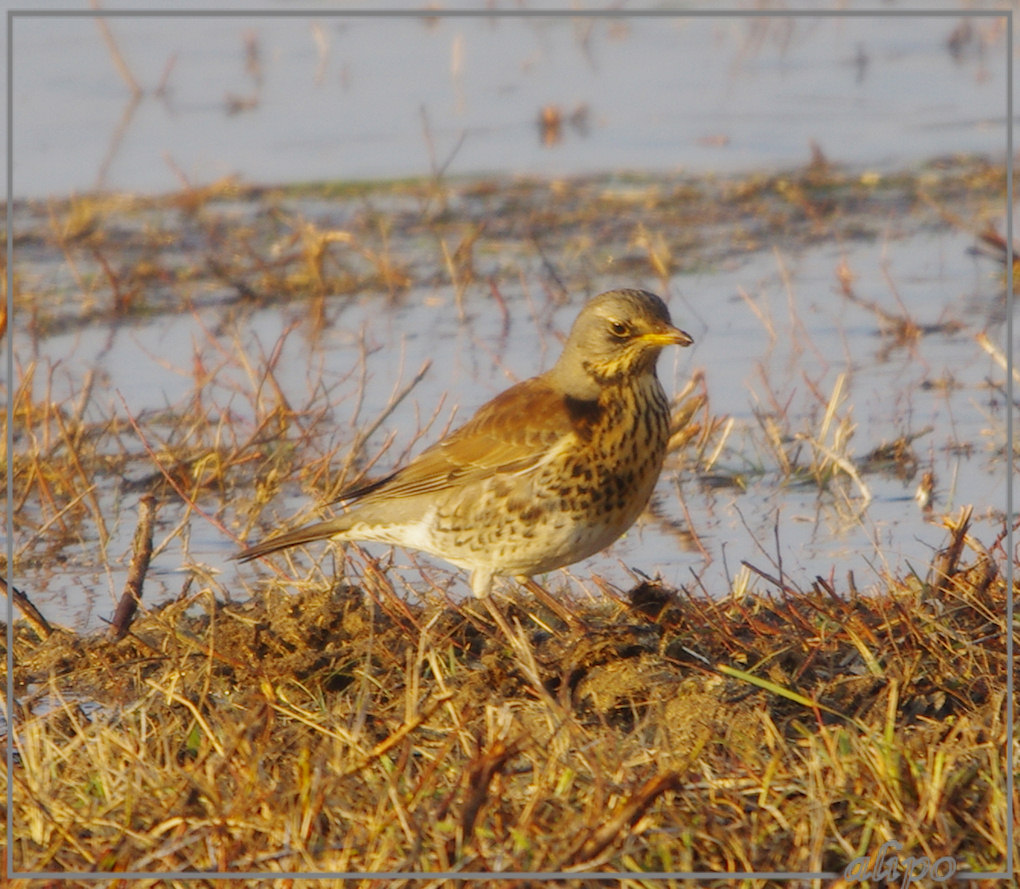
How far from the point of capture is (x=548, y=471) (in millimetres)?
5148

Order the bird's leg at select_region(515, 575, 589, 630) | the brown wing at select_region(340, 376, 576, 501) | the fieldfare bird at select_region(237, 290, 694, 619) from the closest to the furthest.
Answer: the bird's leg at select_region(515, 575, 589, 630), the fieldfare bird at select_region(237, 290, 694, 619), the brown wing at select_region(340, 376, 576, 501)

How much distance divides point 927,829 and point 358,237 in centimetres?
815

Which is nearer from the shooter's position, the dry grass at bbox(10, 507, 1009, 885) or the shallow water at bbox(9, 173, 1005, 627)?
the dry grass at bbox(10, 507, 1009, 885)

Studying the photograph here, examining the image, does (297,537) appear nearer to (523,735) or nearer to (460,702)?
(460,702)

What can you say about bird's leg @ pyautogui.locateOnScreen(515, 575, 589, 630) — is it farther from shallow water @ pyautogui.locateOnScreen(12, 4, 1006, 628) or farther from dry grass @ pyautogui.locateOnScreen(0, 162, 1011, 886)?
shallow water @ pyautogui.locateOnScreen(12, 4, 1006, 628)

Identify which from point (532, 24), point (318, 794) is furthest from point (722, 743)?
point (532, 24)

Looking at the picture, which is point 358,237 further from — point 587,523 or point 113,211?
point 587,523

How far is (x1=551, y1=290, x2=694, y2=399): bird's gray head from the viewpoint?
532 cm

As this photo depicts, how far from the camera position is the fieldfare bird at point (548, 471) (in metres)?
5.12

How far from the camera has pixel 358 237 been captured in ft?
36.4

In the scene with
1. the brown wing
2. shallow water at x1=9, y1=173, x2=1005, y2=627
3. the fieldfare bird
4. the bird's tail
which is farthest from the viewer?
shallow water at x1=9, y1=173, x2=1005, y2=627

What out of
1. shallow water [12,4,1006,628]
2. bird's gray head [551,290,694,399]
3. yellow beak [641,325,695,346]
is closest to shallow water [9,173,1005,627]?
shallow water [12,4,1006,628]

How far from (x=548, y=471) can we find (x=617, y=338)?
532mm

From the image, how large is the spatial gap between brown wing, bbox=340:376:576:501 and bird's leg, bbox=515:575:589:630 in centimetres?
37
